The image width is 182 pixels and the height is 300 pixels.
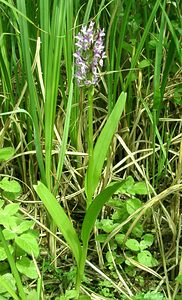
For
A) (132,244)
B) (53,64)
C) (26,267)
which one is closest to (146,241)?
(132,244)

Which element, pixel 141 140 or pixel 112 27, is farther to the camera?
pixel 141 140

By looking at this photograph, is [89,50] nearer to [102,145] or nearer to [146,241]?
[102,145]

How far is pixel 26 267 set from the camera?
113 centimetres

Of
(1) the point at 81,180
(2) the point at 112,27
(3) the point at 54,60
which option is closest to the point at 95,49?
(3) the point at 54,60

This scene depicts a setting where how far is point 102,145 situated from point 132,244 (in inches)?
12.0

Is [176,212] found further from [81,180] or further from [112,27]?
[112,27]

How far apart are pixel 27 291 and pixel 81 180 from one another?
0.36m

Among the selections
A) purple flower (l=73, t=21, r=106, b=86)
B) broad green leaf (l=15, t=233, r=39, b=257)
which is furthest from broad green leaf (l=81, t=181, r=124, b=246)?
purple flower (l=73, t=21, r=106, b=86)

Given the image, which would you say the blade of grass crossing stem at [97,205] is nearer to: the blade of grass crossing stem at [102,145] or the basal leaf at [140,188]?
the blade of grass crossing stem at [102,145]

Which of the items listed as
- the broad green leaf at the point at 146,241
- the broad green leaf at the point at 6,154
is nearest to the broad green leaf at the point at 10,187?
the broad green leaf at the point at 6,154

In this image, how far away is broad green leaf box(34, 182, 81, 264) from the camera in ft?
3.25

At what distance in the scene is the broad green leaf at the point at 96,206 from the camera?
0.96 meters

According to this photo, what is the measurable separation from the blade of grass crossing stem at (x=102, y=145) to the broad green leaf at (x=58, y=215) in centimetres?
7

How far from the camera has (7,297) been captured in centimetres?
113
